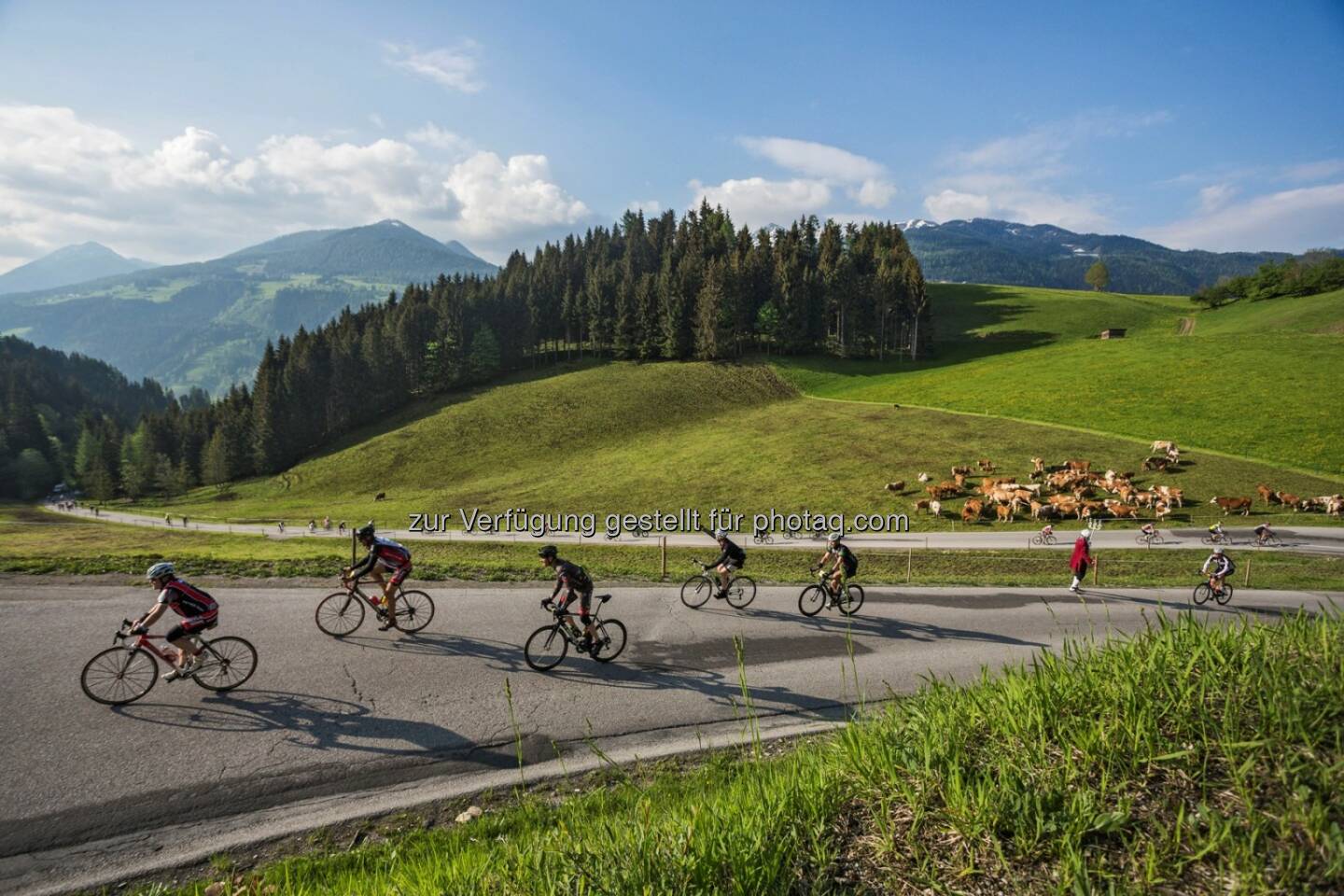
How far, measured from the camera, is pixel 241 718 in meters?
8.64

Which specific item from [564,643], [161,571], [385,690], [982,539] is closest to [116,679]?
[161,571]

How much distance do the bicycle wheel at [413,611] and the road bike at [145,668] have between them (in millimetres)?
2846

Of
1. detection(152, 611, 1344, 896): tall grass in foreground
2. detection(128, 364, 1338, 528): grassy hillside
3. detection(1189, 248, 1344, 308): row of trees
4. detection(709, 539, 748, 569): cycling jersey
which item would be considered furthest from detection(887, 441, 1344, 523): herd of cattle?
detection(1189, 248, 1344, 308): row of trees

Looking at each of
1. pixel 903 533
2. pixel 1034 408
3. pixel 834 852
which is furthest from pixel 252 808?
pixel 1034 408

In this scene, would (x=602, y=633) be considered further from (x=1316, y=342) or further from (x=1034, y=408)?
(x=1316, y=342)

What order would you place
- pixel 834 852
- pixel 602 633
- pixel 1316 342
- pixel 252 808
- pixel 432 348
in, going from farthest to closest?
1. pixel 432 348
2. pixel 1316 342
3. pixel 602 633
4. pixel 252 808
5. pixel 834 852

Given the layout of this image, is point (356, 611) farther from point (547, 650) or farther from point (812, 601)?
point (812, 601)

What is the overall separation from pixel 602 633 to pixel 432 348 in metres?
91.7

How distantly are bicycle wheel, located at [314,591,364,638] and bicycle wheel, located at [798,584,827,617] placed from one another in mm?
10131

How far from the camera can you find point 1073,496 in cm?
3491

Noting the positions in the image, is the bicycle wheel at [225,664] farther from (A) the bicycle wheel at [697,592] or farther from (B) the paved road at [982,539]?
(B) the paved road at [982,539]

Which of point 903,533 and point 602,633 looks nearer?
point 602,633

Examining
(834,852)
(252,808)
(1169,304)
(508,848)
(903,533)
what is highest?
(1169,304)

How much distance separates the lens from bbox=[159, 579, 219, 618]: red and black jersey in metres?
9.10
